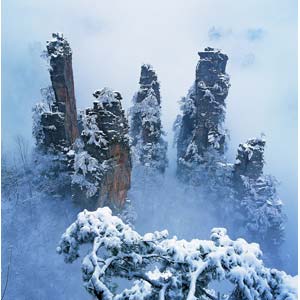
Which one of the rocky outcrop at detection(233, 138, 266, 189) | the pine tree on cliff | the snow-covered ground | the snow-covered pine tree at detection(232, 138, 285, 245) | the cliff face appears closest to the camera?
the snow-covered ground

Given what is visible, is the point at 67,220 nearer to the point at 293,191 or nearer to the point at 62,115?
the point at 62,115

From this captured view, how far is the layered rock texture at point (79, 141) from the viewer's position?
22703mm

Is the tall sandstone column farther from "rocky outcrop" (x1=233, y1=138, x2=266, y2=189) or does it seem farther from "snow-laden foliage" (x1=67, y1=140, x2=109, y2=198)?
"rocky outcrop" (x1=233, y1=138, x2=266, y2=189)

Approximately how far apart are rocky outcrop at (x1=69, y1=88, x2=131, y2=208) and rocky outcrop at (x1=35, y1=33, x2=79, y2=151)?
2287 mm

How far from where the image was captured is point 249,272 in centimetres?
658

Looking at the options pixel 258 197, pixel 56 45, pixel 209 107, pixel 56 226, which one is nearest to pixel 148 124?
pixel 209 107

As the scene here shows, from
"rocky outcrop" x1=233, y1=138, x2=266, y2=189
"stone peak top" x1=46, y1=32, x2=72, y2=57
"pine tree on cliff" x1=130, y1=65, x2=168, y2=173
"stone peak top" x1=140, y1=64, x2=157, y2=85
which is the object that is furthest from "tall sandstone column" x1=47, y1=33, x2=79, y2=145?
"rocky outcrop" x1=233, y1=138, x2=266, y2=189

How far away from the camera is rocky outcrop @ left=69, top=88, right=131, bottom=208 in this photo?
22641 mm

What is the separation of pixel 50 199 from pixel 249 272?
63.6 feet

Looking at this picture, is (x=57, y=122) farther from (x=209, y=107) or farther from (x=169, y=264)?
(x=169, y=264)

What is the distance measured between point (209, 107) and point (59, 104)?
33.0ft

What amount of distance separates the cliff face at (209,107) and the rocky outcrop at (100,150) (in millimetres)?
7954

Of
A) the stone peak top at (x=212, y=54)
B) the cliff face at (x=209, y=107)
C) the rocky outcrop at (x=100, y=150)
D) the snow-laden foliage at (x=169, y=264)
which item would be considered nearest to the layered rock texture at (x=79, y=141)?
the rocky outcrop at (x=100, y=150)

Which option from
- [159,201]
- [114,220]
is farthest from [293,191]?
[114,220]
